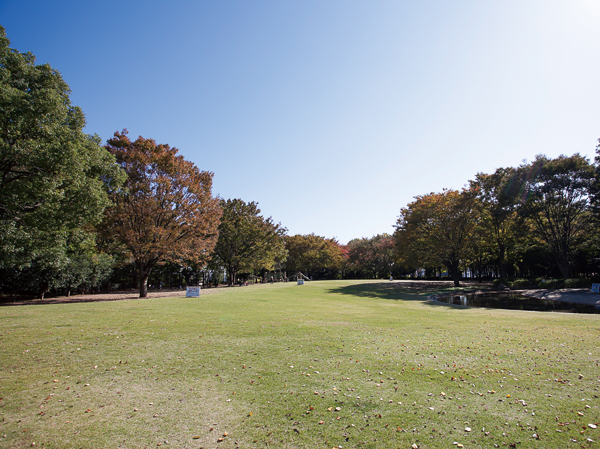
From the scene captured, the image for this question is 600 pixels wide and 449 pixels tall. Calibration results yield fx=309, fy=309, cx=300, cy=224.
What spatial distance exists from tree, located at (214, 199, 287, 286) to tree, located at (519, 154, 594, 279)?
119 feet

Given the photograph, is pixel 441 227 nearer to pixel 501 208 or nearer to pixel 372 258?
pixel 501 208

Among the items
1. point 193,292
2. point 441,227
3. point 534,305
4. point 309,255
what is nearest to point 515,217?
point 441,227

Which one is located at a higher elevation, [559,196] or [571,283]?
[559,196]

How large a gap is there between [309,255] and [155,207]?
5493 cm

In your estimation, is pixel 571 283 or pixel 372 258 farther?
pixel 372 258

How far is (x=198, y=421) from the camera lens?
4918 millimetres

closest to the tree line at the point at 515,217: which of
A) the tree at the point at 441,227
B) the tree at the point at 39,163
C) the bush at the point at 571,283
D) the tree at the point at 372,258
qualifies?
the tree at the point at 441,227

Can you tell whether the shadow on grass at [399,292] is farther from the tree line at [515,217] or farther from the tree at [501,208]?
the tree at [501,208]

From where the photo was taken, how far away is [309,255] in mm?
A: 78250

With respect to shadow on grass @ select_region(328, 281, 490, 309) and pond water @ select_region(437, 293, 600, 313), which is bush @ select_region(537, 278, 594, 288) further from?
pond water @ select_region(437, 293, 600, 313)

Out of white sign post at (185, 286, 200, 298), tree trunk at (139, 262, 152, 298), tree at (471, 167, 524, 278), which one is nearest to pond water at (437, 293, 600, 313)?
tree at (471, 167, 524, 278)

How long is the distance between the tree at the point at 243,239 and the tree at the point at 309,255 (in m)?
27.5

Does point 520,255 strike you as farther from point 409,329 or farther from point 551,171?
point 409,329

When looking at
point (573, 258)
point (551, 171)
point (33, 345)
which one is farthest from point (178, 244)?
point (573, 258)
